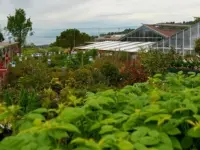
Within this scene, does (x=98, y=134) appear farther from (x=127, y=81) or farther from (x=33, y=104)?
(x=127, y=81)

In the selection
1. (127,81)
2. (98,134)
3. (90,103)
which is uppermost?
(90,103)

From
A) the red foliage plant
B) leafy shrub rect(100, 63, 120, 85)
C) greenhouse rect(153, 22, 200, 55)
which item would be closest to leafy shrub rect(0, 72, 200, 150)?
the red foliage plant

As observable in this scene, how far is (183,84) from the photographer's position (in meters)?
3.03

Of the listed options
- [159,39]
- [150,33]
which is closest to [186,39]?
[159,39]

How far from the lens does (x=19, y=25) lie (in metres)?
26.3

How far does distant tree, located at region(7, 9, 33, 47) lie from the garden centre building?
451 centimetres

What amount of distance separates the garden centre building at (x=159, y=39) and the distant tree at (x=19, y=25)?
177 inches

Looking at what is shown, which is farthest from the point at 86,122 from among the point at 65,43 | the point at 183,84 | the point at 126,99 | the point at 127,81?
the point at 65,43

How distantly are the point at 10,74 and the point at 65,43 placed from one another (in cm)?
2133

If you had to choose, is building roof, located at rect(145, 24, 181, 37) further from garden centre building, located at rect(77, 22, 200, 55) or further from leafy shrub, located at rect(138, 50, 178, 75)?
leafy shrub, located at rect(138, 50, 178, 75)

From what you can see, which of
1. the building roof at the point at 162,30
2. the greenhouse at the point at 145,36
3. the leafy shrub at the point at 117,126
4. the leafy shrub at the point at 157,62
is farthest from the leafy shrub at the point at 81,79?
the building roof at the point at 162,30

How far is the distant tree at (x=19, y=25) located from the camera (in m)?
26.1

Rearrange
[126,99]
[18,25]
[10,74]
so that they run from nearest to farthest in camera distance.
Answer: [126,99] → [10,74] → [18,25]

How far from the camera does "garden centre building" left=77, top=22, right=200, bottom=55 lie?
20.0 metres
